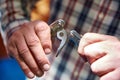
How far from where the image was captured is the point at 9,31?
84cm

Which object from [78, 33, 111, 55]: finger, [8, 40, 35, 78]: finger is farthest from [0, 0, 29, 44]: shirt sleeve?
[78, 33, 111, 55]: finger

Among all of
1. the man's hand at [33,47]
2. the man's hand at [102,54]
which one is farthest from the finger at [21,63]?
the man's hand at [102,54]

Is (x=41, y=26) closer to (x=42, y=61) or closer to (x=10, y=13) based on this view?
(x=42, y=61)

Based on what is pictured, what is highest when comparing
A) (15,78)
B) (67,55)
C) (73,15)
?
(73,15)

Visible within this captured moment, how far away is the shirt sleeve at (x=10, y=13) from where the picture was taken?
898mm

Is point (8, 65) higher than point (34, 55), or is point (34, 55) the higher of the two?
point (34, 55)

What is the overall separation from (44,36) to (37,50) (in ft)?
0.10

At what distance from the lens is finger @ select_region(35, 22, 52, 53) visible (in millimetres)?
636

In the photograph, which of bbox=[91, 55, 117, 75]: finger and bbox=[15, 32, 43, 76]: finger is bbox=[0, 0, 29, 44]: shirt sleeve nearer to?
bbox=[15, 32, 43, 76]: finger

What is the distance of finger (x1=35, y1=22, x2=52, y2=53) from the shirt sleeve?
0.24 metres

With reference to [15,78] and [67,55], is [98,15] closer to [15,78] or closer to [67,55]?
[67,55]

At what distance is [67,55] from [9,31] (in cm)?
17

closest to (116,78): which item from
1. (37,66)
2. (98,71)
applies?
(98,71)

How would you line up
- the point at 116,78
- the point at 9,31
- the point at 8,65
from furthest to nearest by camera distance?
1. the point at 8,65
2. the point at 9,31
3. the point at 116,78
